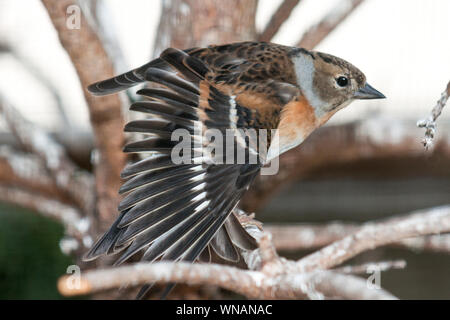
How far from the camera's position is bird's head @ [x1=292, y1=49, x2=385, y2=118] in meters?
1.25

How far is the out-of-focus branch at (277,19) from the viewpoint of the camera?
149cm

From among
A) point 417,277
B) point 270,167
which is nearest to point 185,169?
point 270,167

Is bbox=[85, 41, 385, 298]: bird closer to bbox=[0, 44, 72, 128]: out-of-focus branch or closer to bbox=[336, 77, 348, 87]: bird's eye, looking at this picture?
bbox=[336, 77, 348, 87]: bird's eye

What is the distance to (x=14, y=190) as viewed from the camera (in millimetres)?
2076

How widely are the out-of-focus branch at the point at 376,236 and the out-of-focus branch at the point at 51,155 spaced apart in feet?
2.83

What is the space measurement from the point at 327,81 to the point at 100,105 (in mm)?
537

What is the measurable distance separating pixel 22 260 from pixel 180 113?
1319 mm

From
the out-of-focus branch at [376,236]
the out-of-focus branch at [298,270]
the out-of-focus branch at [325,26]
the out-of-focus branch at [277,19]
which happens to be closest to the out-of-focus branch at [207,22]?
the out-of-focus branch at [277,19]

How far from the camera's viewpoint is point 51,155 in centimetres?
185

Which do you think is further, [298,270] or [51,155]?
[51,155]

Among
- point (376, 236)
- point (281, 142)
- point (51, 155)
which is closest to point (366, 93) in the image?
point (281, 142)

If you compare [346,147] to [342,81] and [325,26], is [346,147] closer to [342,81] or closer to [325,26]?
[325,26]

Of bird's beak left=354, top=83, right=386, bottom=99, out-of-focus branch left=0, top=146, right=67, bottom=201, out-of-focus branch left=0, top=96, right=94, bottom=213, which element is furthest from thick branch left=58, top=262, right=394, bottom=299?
out-of-focus branch left=0, top=146, right=67, bottom=201

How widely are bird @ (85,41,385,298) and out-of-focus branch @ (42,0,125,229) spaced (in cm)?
11
